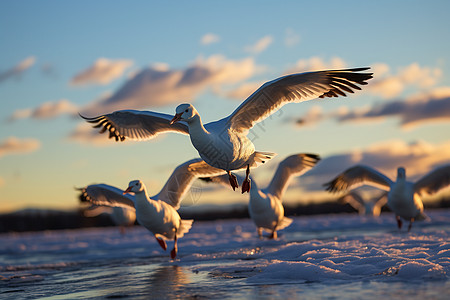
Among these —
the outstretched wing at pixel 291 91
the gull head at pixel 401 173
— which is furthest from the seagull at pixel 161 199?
the gull head at pixel 401 173

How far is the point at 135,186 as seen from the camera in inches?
418

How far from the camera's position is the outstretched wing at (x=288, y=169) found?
14267mm

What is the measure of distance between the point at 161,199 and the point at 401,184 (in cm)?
779

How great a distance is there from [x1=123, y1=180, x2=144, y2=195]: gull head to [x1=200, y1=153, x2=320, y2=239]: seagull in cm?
342

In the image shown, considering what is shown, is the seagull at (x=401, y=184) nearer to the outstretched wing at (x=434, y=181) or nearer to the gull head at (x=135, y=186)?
the outstretched wing at (x=434, y=181)

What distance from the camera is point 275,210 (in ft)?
46.4

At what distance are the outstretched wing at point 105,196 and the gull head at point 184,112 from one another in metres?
3.54

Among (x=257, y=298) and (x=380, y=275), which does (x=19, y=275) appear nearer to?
(x=257, y=298)

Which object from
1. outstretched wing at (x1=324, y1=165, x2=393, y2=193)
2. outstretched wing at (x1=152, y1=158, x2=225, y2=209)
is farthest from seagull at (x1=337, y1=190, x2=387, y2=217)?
outstretched wing at (x1=152, y1=158, x2=225, y2=209)

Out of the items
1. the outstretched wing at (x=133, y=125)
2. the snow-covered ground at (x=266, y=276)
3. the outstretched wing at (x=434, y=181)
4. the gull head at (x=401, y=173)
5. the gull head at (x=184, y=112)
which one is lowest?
the snow-covered ground at (x=266, y=276)

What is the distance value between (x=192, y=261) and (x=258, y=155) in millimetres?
2483

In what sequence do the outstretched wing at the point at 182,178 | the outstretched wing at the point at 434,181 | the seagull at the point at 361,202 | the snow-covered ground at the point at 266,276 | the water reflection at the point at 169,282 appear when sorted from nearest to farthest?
the snow-covered ground at the point at 266,276, the water reflection at the point at 169,282, the outstretched wing at the point at 182,178, the outstretched wing at the point at 434,181, the seagull at the point at 361,202

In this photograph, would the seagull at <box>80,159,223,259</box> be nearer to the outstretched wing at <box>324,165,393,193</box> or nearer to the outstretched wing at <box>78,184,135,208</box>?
the outstretched wing at <box>78,184,135,208</box>

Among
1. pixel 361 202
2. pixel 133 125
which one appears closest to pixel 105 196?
pixel 133 125
